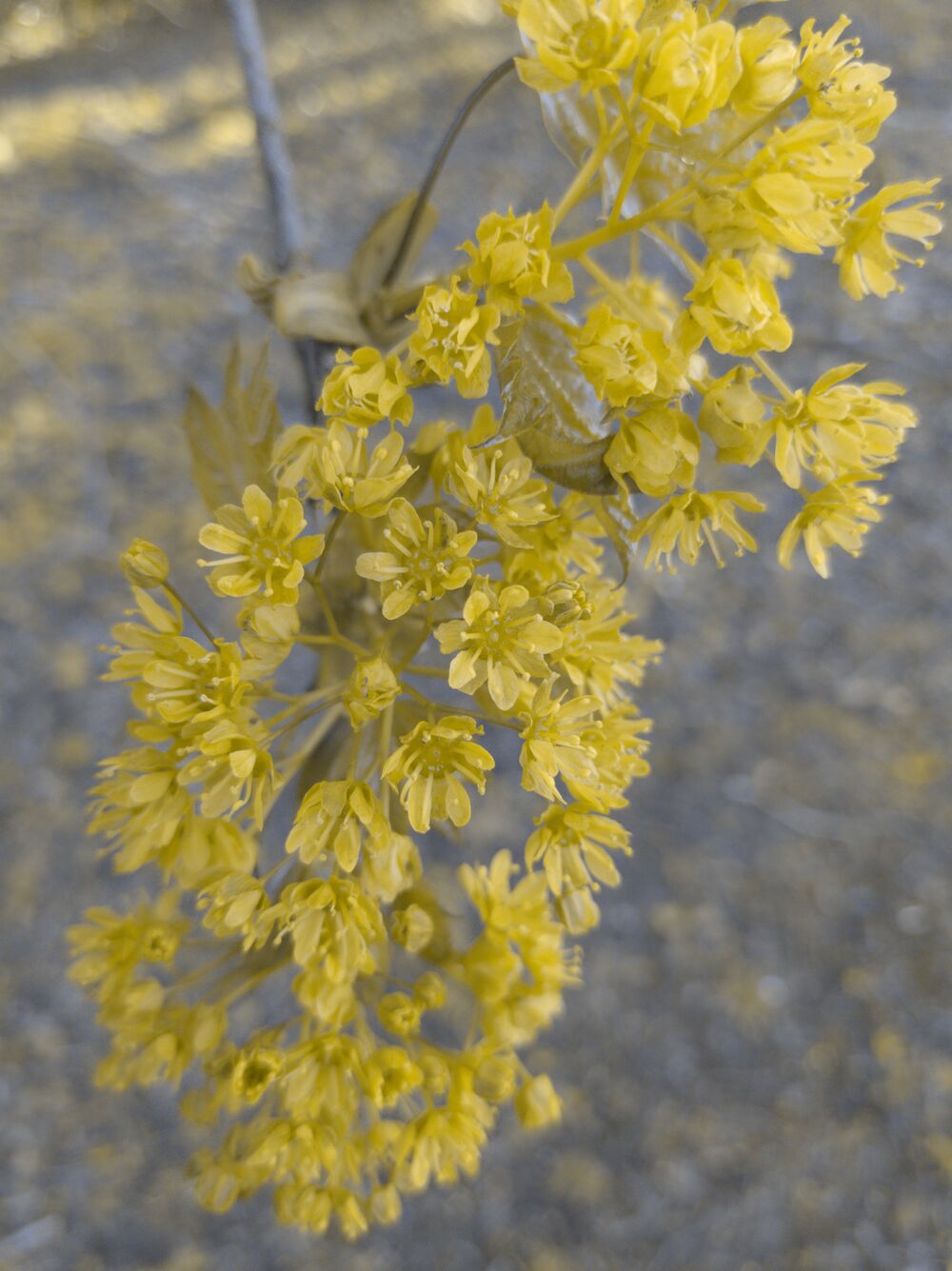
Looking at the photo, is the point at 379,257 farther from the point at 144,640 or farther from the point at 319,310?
the point at 144,640

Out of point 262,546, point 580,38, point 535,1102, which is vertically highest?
point 580,38

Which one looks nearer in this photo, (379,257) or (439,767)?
(439,767)

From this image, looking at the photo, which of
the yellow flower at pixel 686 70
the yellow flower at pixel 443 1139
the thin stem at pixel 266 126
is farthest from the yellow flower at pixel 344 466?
the yellow flower at pixel 443 1139

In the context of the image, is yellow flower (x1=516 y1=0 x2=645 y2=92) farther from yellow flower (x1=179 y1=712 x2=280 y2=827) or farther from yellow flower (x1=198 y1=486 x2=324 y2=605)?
yellow flower (x1=179 y1=712 x2=280 y2=827)

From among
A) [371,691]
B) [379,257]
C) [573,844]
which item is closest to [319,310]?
[379,257]

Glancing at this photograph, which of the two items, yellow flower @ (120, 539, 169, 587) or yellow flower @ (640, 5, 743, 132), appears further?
yellow flower @ (120, 539, 169, 587)


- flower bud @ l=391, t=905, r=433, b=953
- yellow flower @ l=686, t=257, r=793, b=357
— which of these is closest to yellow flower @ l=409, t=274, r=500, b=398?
yellow flower @ l=686, t=257, r=793, b=357

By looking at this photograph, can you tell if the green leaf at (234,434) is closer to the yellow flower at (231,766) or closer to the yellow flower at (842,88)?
the yellow flower at (231,766)
